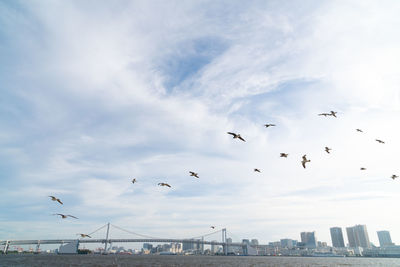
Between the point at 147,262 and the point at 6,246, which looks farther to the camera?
the point at 6,246

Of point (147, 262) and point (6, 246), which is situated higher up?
point (6, 246)

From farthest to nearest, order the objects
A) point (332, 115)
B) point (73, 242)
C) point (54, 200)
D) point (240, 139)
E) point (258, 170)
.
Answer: point (73, 242) < point (258, 170) < point (54, 200) < point (332, 115) < point (240, 139)

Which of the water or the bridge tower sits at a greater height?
the bridge tower

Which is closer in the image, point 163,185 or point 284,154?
point 284,154

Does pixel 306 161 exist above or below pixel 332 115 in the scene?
below

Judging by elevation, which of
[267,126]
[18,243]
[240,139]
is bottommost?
[18,243]

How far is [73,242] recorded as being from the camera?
19700 cm

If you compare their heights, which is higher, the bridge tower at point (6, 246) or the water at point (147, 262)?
the bridge tower at point (6, 246)

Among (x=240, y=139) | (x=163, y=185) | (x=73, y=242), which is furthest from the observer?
(x=73, y=242)

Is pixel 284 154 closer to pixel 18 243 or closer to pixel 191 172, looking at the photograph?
pixel 191 172

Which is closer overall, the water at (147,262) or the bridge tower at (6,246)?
the water at (147,262)

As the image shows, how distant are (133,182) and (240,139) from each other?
18.1 m

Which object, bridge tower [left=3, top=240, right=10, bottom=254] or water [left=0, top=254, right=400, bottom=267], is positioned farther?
bridge tower [left=3, top=240, right=10, bottom=254]

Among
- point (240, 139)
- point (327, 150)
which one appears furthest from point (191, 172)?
point (327, 150)
